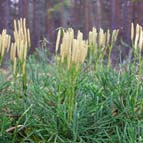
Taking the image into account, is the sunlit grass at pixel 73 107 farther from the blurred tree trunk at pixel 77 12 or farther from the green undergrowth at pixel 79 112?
the blurred tree trunk at pixel 77 12

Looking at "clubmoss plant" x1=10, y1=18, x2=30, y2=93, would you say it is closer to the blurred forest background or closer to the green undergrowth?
the green undergrowth

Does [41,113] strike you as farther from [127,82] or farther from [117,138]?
[127,82]

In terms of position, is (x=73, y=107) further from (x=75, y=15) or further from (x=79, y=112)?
(x=75, y=15)

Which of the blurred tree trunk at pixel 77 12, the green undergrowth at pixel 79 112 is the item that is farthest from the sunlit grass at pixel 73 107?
the blurred tree trunk at pixel 77 12

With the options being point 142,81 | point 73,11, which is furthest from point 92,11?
point 142,81

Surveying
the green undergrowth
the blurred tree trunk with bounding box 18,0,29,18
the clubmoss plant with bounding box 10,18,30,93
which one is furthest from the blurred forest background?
the clubmoss plant with bounding box 10,18,30,93

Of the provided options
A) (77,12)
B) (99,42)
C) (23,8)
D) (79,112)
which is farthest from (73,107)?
(77,12)
